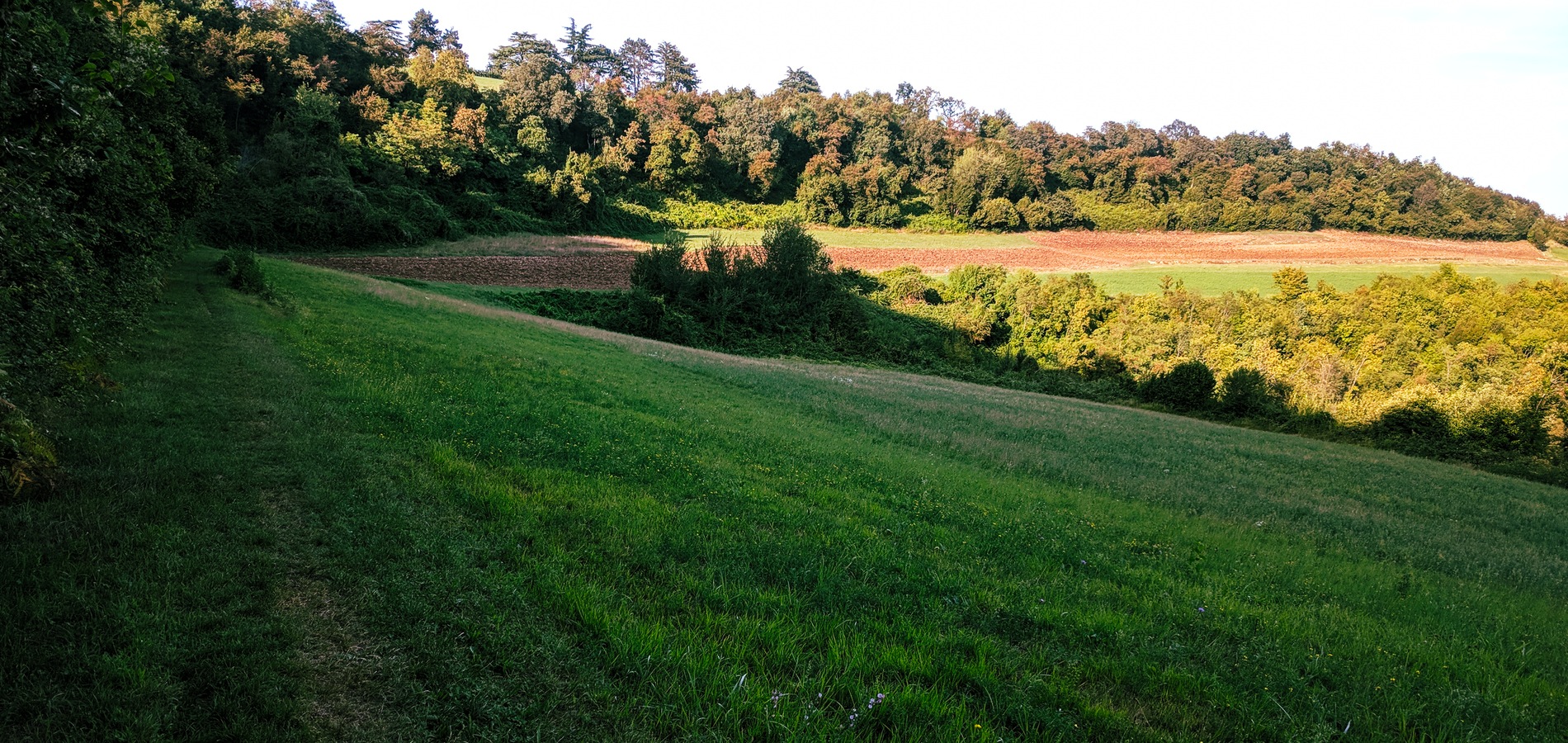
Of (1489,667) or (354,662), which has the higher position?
(354,662)

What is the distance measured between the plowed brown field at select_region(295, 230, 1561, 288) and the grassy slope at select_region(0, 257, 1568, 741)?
123ft

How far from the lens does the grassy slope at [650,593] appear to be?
3.82 m

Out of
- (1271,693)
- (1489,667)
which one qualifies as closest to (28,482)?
(1271,693)

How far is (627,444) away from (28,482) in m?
6.19

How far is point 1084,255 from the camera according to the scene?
74.4 metres

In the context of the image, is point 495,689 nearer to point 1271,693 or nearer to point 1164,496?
point 1271,693

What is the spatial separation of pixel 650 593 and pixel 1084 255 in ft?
263

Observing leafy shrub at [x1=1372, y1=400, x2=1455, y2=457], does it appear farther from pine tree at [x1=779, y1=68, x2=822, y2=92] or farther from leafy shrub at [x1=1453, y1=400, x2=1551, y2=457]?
pine tree at [x1=779, y1=68, x2=822, y2=92]

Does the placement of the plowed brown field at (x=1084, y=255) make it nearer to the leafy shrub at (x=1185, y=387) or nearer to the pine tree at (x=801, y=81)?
the leafy shrub at (x=1185, y=387)

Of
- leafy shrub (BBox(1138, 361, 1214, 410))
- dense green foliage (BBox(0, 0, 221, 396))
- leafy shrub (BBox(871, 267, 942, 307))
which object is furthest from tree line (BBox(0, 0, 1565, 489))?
leafy shrub (BBox(1138, 361, 1214, 410))

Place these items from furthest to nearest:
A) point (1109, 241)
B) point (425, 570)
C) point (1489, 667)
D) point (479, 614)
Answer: point (1109, 241), point (1489, 667), point (425, 570), point (479, 614)

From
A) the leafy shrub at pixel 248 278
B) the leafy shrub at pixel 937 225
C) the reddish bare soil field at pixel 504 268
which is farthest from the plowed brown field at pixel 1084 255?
the leafy shrub at pixel 248 278

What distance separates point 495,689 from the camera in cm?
385

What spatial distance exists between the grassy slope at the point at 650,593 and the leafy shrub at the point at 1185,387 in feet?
110
